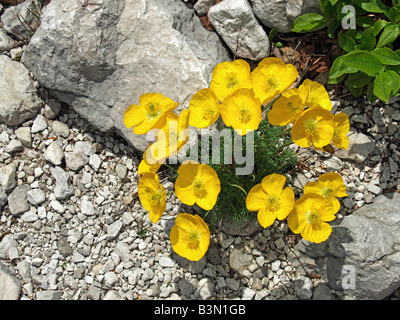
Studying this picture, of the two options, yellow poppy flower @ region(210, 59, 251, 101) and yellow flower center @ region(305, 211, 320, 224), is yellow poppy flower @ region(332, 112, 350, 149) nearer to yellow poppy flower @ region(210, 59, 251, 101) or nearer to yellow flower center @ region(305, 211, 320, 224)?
yellow flower center @ region(305, 211, 320, 224)

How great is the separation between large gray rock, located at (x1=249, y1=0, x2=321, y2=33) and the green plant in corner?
0.48ft

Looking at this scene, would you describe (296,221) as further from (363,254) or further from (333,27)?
(333,27)

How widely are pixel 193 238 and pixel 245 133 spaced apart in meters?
0.96

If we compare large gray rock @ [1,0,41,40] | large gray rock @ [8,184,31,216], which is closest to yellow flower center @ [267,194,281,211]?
large gray rock @ [8,184,31,216]

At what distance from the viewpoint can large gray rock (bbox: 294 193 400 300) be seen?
3721 mm

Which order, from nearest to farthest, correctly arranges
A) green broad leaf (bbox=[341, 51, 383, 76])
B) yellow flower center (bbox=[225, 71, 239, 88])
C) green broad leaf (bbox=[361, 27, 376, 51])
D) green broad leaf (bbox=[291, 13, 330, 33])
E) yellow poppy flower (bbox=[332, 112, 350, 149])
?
yellow flower center (bbox=[225, 71, 239, 88]), yellow poppy flower (bbox=[332, 112, 350, 149]), green broad leaf (bbox=[341, 51, 383, 76]), green broad leaf (bbox=[361, 27, 376, 51]), green broad leaf (bbox=[291, 13, 330, 33])

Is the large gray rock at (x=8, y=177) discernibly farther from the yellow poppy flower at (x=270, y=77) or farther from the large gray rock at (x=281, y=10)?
the large gray rock at (x=281, y=10)

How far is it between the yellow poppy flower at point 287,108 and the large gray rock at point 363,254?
1.46 metres

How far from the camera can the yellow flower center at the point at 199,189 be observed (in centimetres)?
313

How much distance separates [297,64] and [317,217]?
1927mm

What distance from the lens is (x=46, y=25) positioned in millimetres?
3906

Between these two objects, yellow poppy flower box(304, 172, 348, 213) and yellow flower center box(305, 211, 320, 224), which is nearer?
yellow flower center box(305, 211, 320, 224)

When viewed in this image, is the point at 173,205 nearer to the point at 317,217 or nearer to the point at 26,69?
the point at 317,217

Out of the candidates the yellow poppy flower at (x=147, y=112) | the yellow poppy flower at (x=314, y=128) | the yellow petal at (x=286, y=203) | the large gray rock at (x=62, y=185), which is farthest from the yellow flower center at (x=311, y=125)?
the large gray rock at (x=62, y=185)
